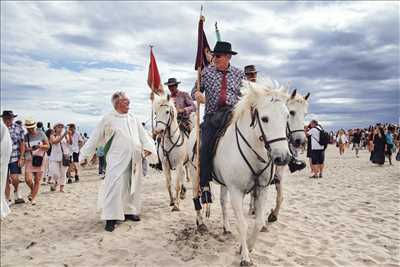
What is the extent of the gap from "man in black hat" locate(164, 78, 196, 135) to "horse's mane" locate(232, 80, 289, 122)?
3783mm

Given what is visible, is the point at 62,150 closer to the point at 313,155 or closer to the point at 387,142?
the point at 313,155

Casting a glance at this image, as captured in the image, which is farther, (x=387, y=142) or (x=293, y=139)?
(x=387, y=142)

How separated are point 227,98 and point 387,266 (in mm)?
3217

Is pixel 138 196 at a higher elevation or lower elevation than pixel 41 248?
higher

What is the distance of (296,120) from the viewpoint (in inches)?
246

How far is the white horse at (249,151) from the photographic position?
14.1ft

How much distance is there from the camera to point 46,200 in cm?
984

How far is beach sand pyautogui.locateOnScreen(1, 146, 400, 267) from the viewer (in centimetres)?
490

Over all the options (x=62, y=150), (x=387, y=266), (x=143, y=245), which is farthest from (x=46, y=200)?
(x=387, y=266)

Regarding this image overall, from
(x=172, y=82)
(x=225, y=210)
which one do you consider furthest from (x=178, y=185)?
(x=172, y=82)

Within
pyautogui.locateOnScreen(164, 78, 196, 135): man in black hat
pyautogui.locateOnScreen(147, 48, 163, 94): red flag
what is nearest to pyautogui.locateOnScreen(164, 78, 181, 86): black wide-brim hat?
pyautogui.locateOnScreen(164, 78, 196, 135): man in black hat

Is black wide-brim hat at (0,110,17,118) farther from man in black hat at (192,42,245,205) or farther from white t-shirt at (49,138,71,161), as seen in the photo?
man in black hat at (192,42,245,205)

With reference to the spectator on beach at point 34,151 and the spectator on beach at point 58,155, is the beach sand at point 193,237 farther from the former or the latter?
the spectator on beach at point 58,155

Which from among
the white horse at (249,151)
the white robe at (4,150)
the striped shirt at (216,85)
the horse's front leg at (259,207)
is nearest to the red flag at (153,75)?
the striped shirt at (216,85)
